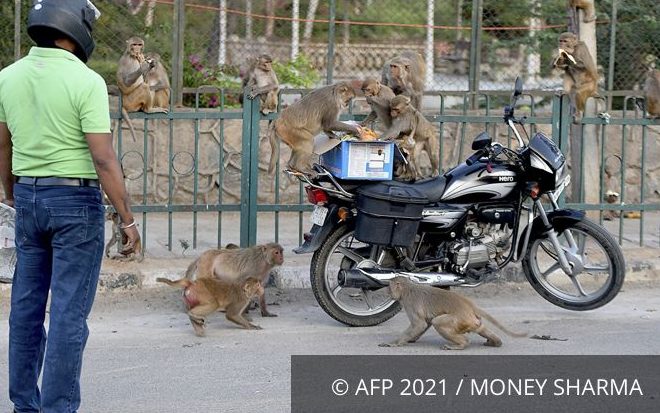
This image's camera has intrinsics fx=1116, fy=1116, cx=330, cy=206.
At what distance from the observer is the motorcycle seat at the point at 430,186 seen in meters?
7.31

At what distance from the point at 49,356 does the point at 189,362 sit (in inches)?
67.6

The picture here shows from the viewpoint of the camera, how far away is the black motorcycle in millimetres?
Result: 7250

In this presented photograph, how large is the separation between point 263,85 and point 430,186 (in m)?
2.52

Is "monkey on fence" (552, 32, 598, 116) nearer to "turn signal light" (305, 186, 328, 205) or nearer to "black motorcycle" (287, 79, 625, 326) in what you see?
"black motorcycle" (287, 79, 625, 326)

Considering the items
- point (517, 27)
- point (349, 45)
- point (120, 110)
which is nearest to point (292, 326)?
point (120, 110)

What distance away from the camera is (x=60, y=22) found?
467 cm

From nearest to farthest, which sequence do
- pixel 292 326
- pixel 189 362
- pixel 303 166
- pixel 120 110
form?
pixel 189 362
pixel 292 326
pixel 303 166
pixel 120 110

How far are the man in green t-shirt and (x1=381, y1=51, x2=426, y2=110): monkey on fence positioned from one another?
15.0ft

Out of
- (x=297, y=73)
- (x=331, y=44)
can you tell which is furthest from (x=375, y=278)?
(x=297, y=73)

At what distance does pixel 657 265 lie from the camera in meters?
8.93

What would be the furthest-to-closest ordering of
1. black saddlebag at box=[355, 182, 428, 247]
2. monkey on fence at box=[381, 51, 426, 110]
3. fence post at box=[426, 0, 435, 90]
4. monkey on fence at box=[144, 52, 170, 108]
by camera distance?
fence post at box=[426, 0, 435, 90] → monkey on fence at box=[144, 52, 170, 108] → monkey on fence at box=[381, 51, 426, 110] → black saddlebag at box=[355, 182, 428, 247]

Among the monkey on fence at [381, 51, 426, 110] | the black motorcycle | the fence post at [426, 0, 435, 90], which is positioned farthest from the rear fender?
the fence post at [426, 0, 435, 90]

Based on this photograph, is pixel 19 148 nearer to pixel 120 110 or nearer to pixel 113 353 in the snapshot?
pixel 113 353

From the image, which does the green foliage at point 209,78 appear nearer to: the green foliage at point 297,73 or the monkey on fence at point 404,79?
the green foliage at point 297,73
